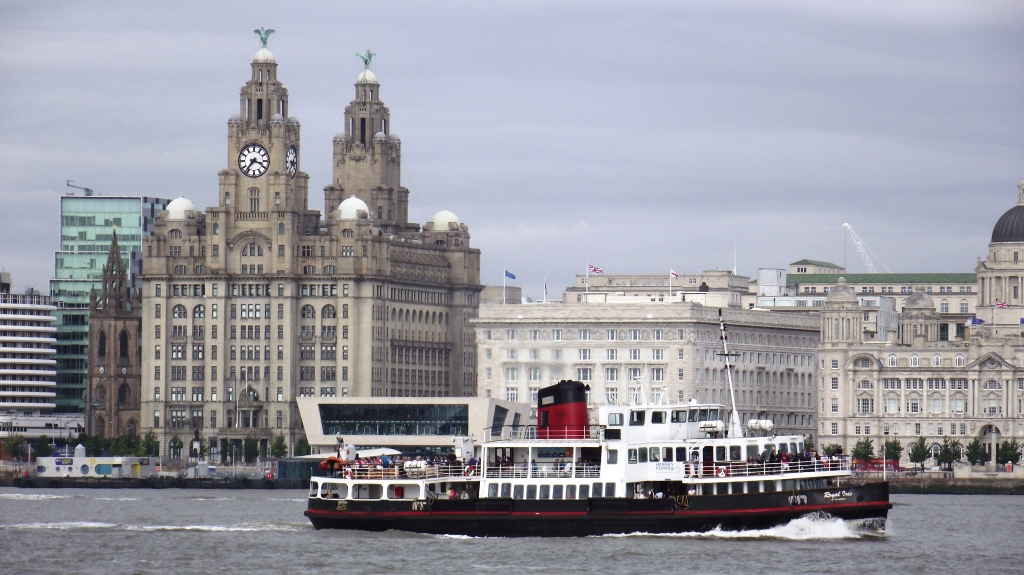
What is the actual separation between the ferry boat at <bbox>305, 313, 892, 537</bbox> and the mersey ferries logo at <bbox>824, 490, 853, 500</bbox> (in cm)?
6

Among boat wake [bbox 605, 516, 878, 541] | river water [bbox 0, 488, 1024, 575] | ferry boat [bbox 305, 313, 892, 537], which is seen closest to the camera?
river water [bbox 0, 488, 1024, 575]

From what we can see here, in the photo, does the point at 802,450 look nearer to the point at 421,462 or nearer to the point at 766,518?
the point at 766,518

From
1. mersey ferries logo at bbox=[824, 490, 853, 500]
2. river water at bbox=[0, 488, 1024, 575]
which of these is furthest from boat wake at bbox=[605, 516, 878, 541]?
mersey ferries logo at bbox=[824, 490, 853, 500]

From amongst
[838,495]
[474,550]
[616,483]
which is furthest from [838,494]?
[474,550]

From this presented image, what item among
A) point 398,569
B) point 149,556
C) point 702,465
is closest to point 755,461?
point 702,465

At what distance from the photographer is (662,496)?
4422 inches

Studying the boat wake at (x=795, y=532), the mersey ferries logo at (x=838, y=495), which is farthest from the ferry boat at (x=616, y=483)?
the boat wake at (x=795, y=532)

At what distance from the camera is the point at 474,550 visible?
109m

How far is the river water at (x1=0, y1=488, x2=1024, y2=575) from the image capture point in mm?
103625

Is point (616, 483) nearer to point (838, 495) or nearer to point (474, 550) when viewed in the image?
point (474, 550)

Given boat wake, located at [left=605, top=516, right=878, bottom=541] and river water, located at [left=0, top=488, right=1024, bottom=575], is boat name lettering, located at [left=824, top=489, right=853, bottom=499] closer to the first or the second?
boat wake, located at [left=605, top=516, right=878, bottom=541]

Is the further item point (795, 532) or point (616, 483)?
point (616, 483)

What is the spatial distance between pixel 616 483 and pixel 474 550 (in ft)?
24.7

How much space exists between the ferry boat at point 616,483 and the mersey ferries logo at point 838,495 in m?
0.06
